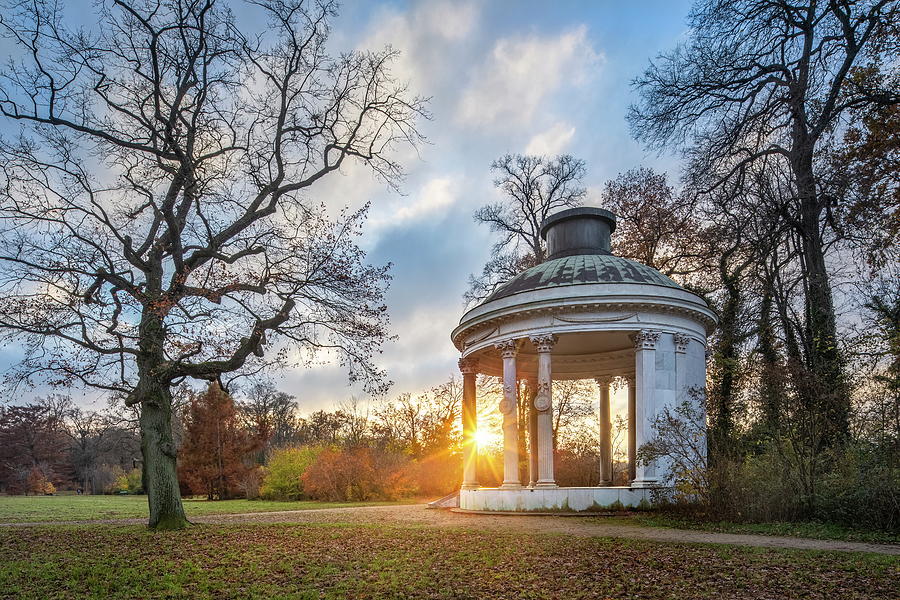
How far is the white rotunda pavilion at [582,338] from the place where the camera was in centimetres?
2134

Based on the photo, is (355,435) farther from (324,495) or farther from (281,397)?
(324,495)

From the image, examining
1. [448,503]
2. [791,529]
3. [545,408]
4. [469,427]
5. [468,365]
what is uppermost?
[468,365]

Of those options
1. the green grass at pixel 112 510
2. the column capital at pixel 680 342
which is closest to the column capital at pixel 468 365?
the column capital at pixel 680 342

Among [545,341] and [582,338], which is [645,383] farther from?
[582,338]

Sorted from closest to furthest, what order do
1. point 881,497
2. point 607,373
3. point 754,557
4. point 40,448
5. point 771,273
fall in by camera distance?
point 754,557 < point 881,497 < point 771,273 < point 607,373 < point 40,448

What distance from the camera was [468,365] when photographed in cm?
2616

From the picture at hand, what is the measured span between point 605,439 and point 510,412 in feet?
26.6

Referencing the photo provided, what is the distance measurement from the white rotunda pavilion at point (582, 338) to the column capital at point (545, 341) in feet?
0.11

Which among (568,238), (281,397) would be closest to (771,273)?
(568,238)

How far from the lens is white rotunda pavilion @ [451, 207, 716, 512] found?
2134 centimetres

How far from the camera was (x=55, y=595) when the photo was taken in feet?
29.9

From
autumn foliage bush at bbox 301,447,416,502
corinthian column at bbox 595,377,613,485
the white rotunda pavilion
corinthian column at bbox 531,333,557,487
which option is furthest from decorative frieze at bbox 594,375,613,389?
autumn foliage bush at bbox 301,447,416,502

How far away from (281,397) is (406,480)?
84.5 feet

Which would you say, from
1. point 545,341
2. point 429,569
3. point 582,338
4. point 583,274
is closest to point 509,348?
point 545,341
